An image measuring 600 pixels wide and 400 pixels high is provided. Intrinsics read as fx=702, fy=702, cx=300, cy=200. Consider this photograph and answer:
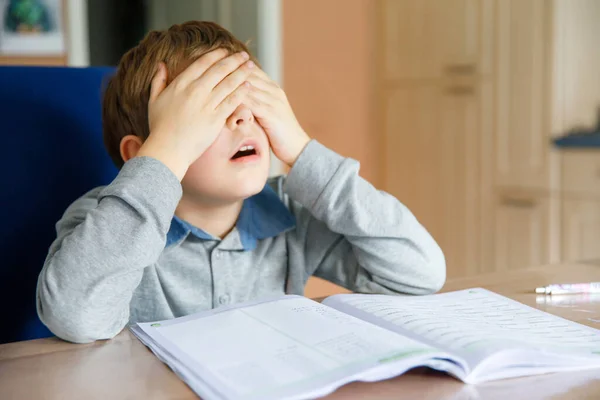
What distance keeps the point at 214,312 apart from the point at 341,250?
35cm

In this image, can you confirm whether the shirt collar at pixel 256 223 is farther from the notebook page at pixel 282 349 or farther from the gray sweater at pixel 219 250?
the notebook page at pixel 282 349

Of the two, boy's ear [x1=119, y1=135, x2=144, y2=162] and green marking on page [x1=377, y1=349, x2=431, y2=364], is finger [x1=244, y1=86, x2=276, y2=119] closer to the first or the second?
boy's ear [x1=119, y1=135, x2=144, y2=162]

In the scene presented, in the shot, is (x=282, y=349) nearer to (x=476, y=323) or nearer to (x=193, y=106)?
(x=476, y=323)

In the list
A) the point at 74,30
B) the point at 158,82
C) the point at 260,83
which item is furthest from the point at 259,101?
the point at 74,30

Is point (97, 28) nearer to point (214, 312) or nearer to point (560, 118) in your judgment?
point (560, 118)

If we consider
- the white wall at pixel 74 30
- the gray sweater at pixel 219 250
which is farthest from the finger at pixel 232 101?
the white wall at pixel 74 30

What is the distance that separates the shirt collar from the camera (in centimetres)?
99

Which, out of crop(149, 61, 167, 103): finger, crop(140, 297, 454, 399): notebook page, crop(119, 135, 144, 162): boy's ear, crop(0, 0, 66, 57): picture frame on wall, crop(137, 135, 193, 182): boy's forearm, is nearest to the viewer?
crop(140, 297, 454, 399): notebook page

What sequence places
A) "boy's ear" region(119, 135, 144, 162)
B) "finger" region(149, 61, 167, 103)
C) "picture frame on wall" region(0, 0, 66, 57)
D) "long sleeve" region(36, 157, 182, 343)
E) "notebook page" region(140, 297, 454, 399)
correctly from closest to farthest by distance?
1. "notebook page" region(140, 297, 454, 399)
2. "long sleeve" region(36, 157, 182, 343)
3. "finger" region(149, 61, 167, 103)
4. "boy's ear" region(119, 135, 144, 162)
5. "picture frame on wall" region(0, 0, 66, 57)

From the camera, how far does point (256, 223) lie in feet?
3.43

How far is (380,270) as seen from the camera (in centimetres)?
95

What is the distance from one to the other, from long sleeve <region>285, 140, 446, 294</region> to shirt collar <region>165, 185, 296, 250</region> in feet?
0.23

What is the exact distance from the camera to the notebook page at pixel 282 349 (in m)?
0.52

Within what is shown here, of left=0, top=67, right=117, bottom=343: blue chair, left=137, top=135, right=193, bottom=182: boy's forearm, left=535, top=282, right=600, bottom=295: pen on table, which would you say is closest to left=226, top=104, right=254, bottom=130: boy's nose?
left=137, top=135, right=193, bottom=182: boy's forearm
